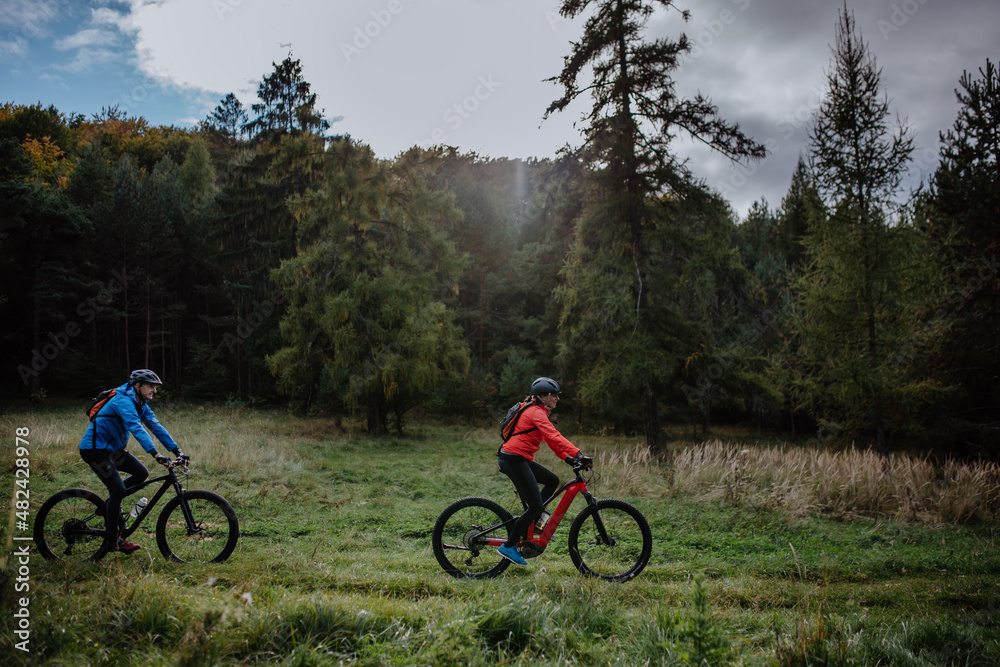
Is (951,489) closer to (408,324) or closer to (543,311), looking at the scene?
(408,324)

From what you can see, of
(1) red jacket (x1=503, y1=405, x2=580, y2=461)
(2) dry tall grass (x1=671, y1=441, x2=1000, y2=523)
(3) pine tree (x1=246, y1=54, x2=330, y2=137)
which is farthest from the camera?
(3) pine tree (x1=246, y1=54, x2=330, y2=137)

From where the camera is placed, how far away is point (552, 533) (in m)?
5.13

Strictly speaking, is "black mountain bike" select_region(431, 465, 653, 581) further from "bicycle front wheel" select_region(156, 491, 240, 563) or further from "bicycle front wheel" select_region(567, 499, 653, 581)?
"bicycle front wheel" select_region(156, 491, 240, 563)

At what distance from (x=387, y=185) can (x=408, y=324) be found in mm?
5284

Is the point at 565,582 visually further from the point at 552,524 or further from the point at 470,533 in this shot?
the point at 470,533

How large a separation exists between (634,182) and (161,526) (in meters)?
13.6

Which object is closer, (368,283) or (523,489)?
(523,489)

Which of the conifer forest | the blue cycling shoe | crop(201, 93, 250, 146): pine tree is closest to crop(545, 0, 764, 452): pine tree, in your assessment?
the conifer forest

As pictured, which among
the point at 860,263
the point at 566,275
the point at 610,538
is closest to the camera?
the point at 610,538

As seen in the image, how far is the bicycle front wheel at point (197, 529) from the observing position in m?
5.32

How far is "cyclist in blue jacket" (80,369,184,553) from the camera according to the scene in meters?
5.16

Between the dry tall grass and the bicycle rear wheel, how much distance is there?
16.9ft

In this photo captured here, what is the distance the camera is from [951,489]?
8.29 meters

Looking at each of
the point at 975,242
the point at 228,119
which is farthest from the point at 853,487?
the point at 228,119
